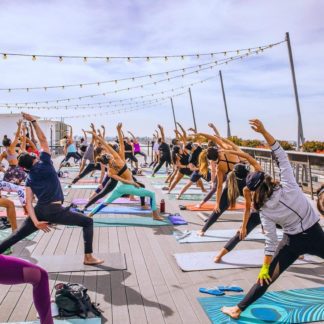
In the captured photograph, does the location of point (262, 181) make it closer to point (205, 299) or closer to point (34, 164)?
point (205, 299)

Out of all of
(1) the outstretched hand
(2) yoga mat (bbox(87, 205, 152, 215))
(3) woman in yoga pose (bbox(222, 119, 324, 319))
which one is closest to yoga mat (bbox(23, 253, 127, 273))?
(3) woman in yoga pose (bbox(222, 119, 324, 319))

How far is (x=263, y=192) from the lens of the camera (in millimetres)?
3141

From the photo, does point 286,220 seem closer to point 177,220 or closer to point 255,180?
point 255,180

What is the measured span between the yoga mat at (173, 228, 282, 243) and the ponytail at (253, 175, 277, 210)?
2.76 m

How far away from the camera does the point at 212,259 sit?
490 cm

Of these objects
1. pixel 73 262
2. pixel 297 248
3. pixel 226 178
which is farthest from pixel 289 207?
pixel 73 262

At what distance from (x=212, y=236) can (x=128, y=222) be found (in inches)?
70.1

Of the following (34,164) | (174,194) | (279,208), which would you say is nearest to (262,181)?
(279,208)

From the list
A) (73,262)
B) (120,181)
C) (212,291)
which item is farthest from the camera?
(120,181)

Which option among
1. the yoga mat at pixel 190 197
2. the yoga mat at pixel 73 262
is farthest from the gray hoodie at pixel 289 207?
the yoga mat at pixel 190 197

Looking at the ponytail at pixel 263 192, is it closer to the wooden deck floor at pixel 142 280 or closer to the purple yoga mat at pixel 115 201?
the wooden deck floor at pixel 142 280

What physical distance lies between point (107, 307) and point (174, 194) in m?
7.02

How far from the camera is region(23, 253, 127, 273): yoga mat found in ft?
15.0

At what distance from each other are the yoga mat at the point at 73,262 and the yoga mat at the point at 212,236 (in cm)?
121
